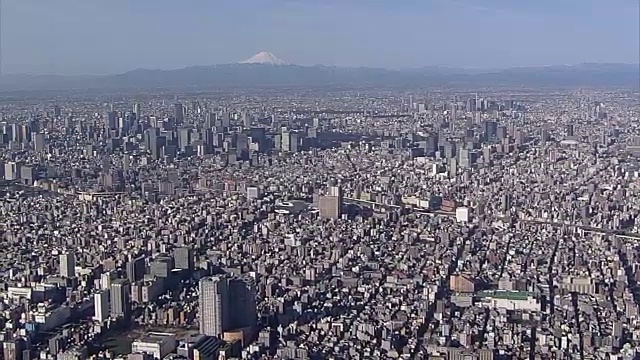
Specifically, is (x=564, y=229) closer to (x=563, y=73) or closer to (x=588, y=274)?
(x=588, y=274)

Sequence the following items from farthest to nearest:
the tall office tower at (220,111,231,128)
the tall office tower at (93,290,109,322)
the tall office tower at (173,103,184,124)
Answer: the tall office tower at (220,111,231,128) < the tall office tower at (173,103,184,124) < the tall office tower at (93,290,109,322)

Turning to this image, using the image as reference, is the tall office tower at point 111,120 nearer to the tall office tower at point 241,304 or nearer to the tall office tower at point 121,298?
the tall office tower at point 121,298

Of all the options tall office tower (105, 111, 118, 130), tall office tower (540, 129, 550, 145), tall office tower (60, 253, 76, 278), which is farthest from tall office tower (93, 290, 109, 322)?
tall office tower (540, 129, 550, 145)

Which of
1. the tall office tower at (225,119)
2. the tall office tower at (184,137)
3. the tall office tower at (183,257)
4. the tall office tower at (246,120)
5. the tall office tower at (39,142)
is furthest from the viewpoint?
the tall office tower at (246,120)

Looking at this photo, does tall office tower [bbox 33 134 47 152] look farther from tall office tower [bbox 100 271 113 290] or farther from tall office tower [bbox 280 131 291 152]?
tall office tower [bbox 280 131 291 152]

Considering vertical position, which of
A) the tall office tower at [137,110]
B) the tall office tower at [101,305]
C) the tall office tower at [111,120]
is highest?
the tall office tower at [137,110]

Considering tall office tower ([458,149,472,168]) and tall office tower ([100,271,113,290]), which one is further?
tall office tower ([458,149,472,168])

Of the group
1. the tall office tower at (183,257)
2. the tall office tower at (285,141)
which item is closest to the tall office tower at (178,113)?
the tall office tower at (285,141)
